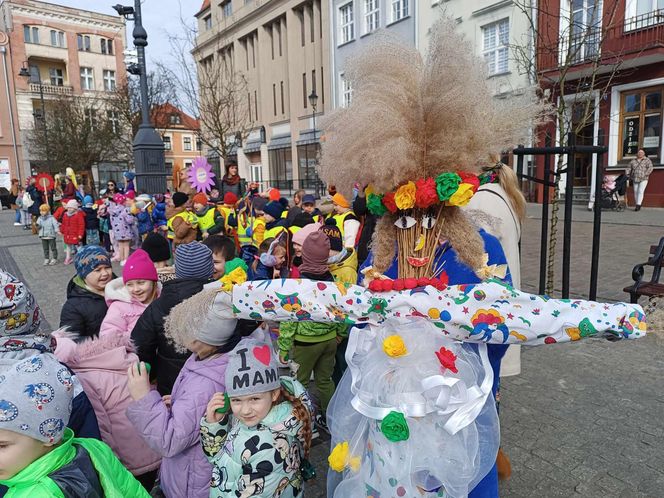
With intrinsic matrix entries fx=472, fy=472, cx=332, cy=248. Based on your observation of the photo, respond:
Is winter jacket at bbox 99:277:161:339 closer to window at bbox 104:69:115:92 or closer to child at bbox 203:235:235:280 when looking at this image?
child at bbox 203:235:235:280

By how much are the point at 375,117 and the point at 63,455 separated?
160 cm

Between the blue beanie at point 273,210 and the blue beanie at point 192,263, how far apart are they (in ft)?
13.0

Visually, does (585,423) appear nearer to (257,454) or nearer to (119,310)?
(257,454)

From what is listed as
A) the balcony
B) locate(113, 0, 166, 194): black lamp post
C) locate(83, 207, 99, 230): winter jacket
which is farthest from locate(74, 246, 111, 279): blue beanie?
the balcony

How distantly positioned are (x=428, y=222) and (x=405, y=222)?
0.09 meters

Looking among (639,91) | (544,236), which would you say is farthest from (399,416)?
(639,91)

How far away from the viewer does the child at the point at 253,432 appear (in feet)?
6.36

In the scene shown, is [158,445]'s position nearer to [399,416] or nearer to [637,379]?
[399,416]

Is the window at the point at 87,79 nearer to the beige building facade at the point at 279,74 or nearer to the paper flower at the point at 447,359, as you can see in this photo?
the beige building facade at the point at 279,74

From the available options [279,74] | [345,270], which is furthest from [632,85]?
[279,74]

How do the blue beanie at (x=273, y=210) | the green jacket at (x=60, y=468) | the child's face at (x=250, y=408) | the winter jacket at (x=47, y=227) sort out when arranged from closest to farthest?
the green jacket at (x=60, y=468) → the child's face at (x=250, y=408) → the blue beanie at (x=273, y=210) → the winter jacket at (x=47, y=227)

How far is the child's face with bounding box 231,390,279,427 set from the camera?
1.96 metres

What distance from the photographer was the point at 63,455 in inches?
62.9

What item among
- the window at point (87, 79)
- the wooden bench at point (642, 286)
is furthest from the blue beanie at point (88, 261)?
the window at point (87, 79)
